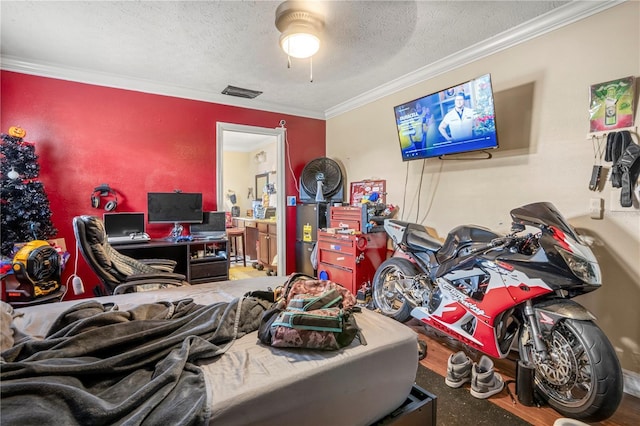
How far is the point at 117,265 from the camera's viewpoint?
2131 millimetres

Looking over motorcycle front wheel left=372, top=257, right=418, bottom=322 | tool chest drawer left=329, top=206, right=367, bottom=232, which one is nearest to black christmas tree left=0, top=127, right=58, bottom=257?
tool chest drawer left=329, top=206, right=367, bottom=232

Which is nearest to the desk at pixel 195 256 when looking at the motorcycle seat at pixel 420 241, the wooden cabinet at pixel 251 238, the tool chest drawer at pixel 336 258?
the tool chest drawer at pixel 336 258

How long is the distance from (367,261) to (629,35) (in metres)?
2.60

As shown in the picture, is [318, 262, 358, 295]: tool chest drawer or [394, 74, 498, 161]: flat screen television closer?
[394, 74, 498, 161]: flat screen television

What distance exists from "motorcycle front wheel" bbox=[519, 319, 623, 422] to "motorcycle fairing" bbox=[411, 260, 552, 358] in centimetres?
20

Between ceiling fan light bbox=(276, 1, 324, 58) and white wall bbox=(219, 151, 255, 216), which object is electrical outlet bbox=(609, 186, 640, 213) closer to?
ceiling fan light bbox=(276, 1, 324, 58)

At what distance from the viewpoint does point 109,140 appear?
319 cm

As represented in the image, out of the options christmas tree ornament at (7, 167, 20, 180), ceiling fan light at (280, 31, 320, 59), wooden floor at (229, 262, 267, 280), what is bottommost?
wooden floor at (229, 262, 267, 280)

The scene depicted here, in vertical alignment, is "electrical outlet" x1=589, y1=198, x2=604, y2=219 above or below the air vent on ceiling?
below

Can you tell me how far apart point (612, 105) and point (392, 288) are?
2.04 meters

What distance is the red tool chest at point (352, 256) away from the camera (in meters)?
3.23

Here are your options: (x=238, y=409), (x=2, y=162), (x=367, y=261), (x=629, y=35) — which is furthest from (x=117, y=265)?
(x=629, y=35)

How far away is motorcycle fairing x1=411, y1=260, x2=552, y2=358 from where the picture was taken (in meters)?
1.75

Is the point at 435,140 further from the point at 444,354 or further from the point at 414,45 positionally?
the point at 444,354
